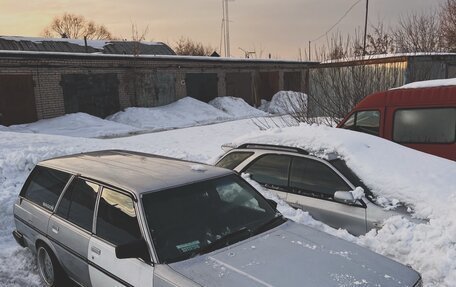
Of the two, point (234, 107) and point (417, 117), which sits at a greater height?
point (417, 117)

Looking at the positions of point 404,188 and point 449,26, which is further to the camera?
point 449,26

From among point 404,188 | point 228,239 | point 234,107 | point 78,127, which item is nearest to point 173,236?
point 228,239

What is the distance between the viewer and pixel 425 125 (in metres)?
6.57

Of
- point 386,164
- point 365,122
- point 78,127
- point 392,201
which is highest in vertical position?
point 365,122

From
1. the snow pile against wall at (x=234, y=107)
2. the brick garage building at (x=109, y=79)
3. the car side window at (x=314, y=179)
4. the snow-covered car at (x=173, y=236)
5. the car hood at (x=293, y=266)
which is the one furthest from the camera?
the snow pile against wall at (x=234, y=107)

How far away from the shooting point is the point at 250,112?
87.0ft

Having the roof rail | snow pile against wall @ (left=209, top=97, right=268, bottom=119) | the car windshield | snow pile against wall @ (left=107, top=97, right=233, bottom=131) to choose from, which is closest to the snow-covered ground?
the roof rail

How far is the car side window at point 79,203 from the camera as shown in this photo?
3.76 meters

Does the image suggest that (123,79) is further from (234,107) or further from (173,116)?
(234,107)

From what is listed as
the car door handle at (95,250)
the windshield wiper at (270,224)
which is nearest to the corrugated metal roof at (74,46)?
the car door handle at (95,250)

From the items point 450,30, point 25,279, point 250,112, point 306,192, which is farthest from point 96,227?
point 250,112

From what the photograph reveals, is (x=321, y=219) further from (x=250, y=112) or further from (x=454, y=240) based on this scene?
(x=250, y=112)

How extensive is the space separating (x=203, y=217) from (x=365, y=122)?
194 inches

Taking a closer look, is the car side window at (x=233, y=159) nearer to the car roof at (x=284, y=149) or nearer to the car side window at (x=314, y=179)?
the car roof at (x=284, y=149)
